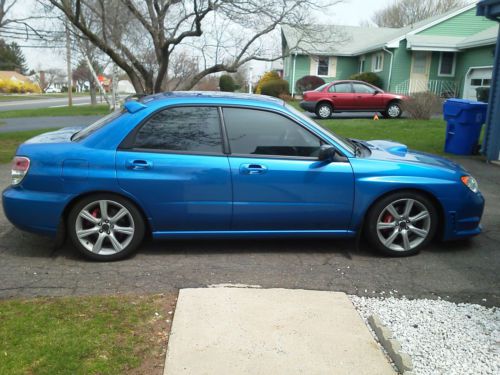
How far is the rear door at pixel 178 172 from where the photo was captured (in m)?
4.44

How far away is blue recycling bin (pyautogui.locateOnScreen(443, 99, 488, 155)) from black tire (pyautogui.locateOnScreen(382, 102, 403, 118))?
9.01m

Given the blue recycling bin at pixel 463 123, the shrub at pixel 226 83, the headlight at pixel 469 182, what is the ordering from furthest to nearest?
1. the shrub at pixel 226 83
2. the blue recycling bin at pixel 463 123
3. the headlight at pixel 469 182

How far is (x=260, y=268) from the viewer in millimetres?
4457

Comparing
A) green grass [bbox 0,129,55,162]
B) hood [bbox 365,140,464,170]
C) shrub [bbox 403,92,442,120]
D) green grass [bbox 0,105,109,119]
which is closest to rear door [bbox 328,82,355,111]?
shrub [bbox 403,92,442,120]

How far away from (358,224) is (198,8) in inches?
439

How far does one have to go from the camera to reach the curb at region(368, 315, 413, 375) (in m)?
2.92

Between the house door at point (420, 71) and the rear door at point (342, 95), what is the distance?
31.6ft

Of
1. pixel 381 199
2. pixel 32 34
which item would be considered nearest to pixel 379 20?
pixel 32 34

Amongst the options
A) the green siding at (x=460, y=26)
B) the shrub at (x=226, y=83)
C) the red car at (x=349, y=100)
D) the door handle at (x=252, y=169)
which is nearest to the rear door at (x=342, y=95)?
the red car at (x=349, y=100)

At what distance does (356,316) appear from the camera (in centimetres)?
356

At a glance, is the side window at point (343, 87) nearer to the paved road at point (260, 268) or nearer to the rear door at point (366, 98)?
the rear door at point (366, 98)

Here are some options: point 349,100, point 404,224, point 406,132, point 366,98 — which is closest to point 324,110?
point 349,100

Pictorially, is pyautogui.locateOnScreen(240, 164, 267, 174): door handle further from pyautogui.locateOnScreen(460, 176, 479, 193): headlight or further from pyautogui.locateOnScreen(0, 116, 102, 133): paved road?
pyautogui.locateOnScreen(0, 116, 102, 133): paved road

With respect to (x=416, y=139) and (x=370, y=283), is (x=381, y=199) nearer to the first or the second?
(x=370, y=283)
